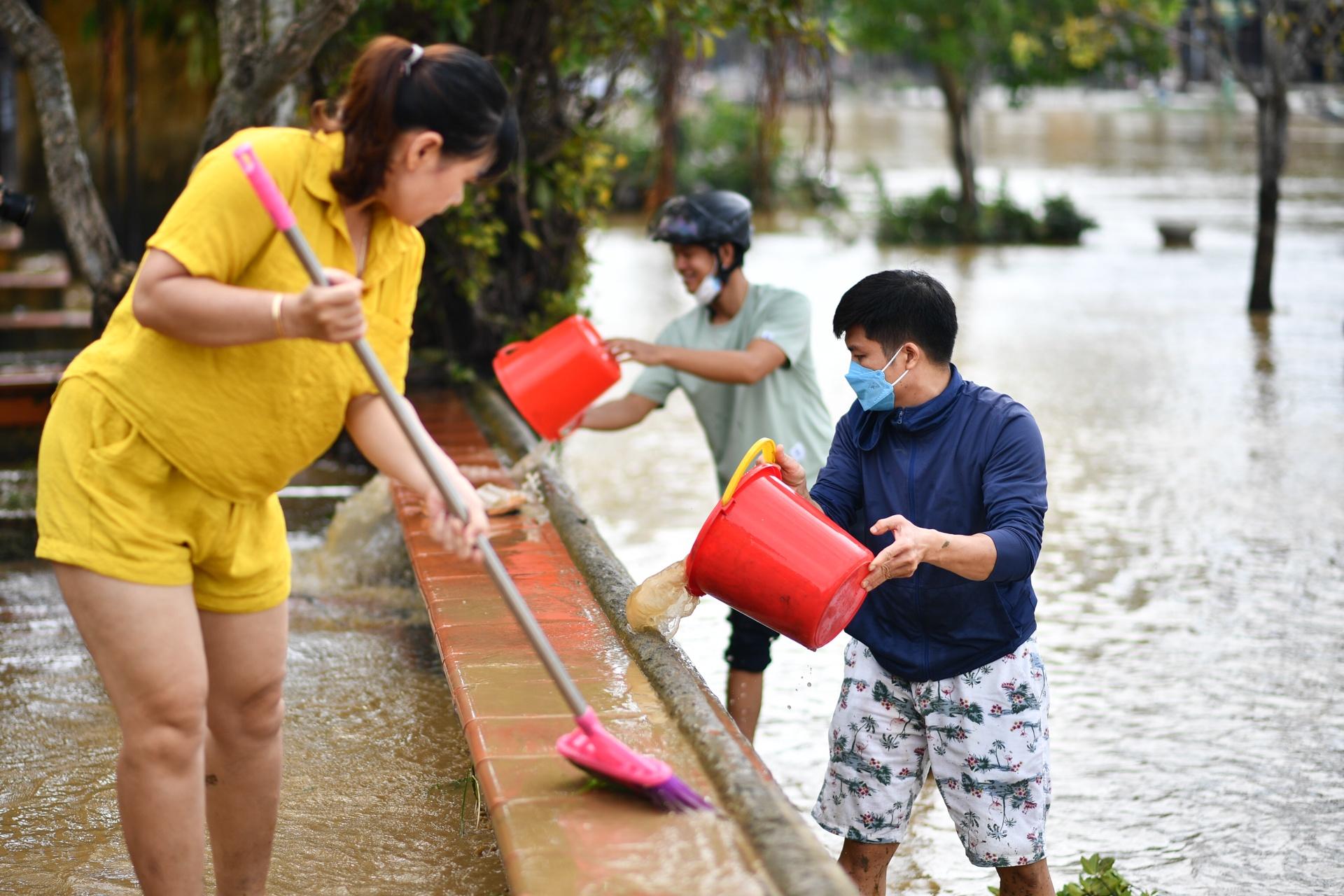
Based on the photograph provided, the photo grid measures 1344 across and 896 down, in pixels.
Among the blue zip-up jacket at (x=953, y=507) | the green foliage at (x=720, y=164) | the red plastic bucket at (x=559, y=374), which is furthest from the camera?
the green foliage at (x=720, y=164)

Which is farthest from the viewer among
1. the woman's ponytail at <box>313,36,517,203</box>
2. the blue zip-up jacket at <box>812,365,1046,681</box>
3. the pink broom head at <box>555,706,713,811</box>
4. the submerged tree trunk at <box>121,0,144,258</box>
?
the submerged tree trunk at <box>121,0,144,258</box>

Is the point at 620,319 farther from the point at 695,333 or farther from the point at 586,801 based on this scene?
the point at 586,801

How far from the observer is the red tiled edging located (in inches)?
92.1

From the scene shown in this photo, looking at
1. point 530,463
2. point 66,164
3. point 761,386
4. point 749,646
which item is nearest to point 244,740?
point 749,646

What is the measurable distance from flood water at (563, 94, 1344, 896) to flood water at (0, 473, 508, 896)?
976 millimetres

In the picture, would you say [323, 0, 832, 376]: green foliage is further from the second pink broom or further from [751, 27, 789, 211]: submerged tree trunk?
the second pink broom

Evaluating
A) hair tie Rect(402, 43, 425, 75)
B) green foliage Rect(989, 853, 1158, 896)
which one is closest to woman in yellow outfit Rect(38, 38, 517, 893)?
hair tie Rect(402, 43, 425, 75)

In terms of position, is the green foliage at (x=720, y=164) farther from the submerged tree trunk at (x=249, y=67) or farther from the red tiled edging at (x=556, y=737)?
the red tiled edging at (x=556, y=737)

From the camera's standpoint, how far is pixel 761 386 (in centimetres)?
420

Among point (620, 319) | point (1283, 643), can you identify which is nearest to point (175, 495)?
point (1283, 643)

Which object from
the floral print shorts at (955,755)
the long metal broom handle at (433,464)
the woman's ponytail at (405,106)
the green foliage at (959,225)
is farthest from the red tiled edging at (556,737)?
the green foliage at (959,225)

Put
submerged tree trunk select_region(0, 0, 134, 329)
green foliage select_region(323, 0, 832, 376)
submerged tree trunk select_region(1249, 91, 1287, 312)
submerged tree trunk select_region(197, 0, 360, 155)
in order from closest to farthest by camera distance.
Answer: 1. submerged tree trunk select_region(197, 0, 360, 155)
2. submerged tree trunk select_region(0, 0, 134, 329)
3. green foliage select_region(323, 0, 832, 376)
4. submerged tree trunk select_region(1249, 91, 1287, 312)

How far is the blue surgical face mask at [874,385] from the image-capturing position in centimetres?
289

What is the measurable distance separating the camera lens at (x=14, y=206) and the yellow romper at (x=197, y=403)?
4.18 ft
